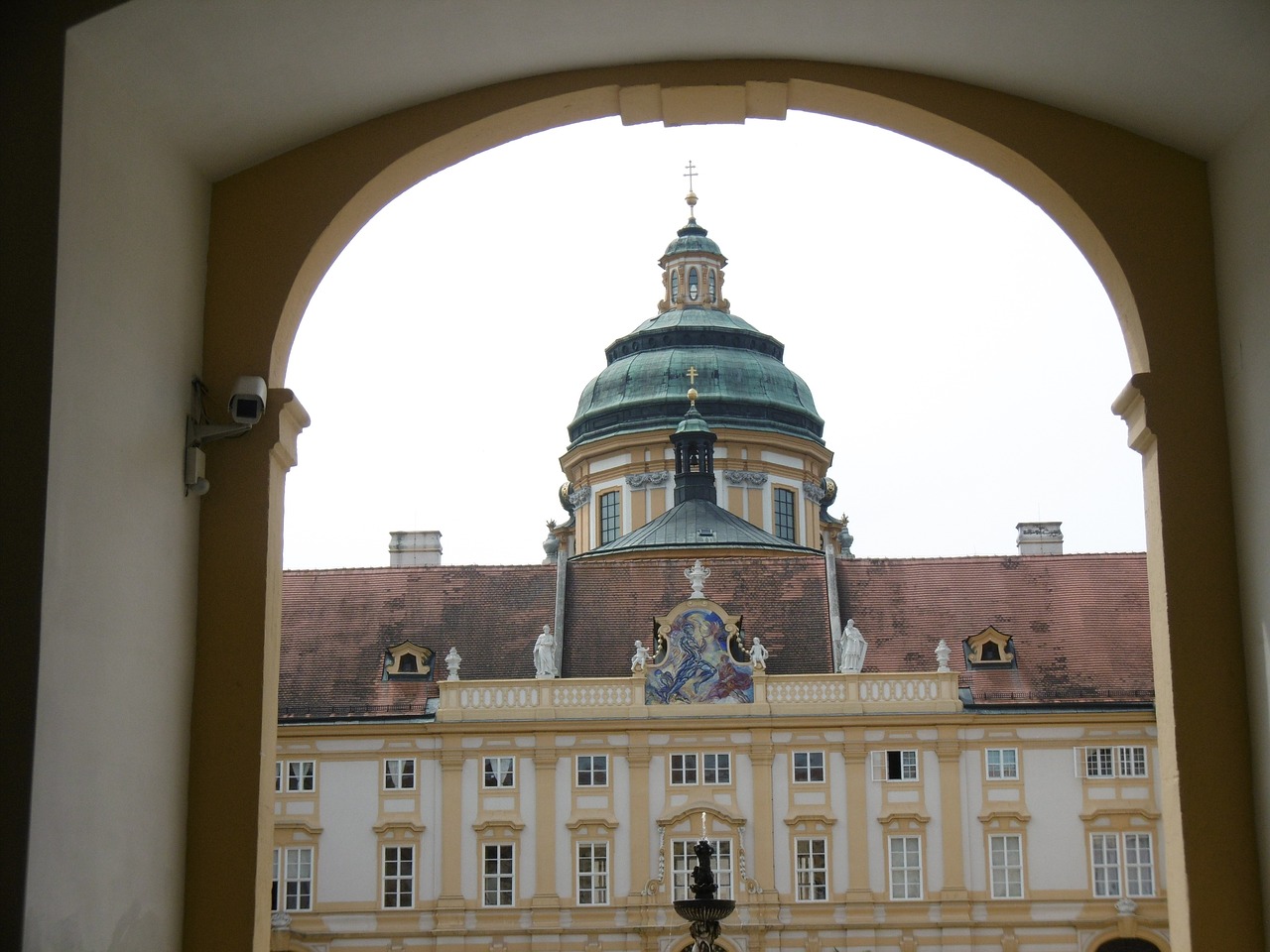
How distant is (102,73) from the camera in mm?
4801

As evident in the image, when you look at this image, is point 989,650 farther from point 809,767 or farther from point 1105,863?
point 1105,863

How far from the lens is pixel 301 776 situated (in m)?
32.1

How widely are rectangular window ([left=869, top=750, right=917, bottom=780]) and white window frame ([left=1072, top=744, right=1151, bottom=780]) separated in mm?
2859

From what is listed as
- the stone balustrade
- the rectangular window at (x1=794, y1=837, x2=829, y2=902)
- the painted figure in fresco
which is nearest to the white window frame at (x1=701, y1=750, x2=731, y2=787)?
the stone balustrade

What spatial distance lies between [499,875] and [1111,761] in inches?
434

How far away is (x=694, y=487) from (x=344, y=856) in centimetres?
1790

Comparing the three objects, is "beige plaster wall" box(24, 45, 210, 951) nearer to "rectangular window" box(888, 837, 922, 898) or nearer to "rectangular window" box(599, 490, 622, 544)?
"rectangular window" box(888, 837, 922, 898)

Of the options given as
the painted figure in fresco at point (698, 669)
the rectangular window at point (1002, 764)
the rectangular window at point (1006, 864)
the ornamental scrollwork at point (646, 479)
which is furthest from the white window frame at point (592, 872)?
the ornamental scrollwork at point (646, 479)

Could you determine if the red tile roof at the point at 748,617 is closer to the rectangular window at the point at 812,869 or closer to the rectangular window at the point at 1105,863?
the rectangular window at the point at 1105,863

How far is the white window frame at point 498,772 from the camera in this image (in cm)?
3222

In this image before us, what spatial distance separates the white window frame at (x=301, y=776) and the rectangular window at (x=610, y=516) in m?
18.7

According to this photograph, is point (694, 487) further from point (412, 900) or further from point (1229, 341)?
point (1229, 341)

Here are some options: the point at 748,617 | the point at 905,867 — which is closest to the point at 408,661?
the point at 748,617

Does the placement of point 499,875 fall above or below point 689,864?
below
